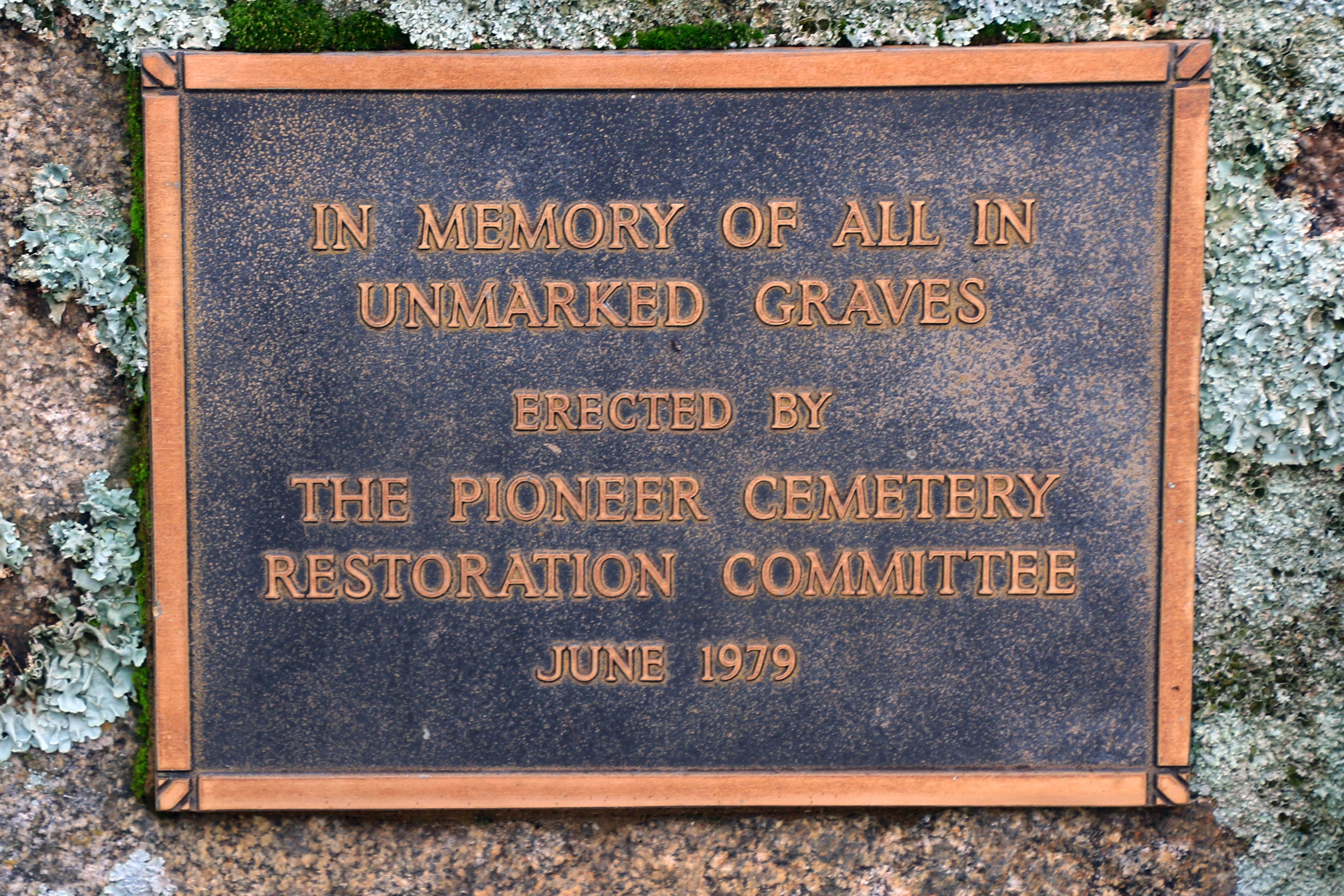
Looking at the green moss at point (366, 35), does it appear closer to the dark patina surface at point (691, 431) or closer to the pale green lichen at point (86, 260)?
the dark patina surface at point (691, 431)

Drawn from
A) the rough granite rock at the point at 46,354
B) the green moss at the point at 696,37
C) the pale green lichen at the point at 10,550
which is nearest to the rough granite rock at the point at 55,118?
the rough granite rock at the point at 46,354

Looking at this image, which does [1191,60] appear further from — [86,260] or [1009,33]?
[86,260]

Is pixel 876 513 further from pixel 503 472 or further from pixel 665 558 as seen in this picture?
pixel 503 472

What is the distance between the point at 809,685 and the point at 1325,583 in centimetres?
103

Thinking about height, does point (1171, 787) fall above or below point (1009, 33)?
below

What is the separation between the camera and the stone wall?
1.75 meters

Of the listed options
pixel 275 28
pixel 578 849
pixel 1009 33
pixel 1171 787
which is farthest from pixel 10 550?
pixel 1171 787

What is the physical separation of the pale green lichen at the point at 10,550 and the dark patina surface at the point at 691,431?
1.14 feet

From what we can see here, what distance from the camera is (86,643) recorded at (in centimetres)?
181

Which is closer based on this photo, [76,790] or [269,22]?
[269,22]

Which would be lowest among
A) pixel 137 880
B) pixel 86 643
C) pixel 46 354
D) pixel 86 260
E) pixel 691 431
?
pixel 137 880

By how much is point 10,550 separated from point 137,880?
696mm

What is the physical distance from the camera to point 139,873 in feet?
6.00

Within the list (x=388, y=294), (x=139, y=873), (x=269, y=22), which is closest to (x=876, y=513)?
(x=388, y=294)
